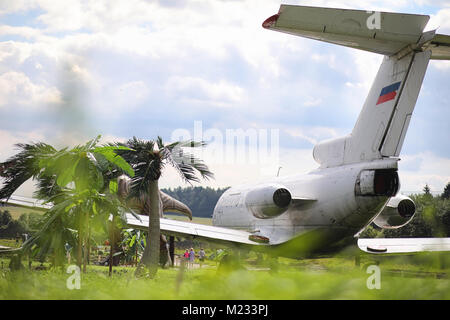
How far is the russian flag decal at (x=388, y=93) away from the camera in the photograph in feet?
38.4

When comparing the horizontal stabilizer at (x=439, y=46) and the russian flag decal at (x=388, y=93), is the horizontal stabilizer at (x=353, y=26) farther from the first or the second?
the russian flag decal at (x=388, y=93)

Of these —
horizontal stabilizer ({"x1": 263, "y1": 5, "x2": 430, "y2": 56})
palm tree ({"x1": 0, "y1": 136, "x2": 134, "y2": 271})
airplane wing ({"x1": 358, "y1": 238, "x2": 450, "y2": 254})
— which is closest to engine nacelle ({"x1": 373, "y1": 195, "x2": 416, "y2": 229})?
airplane wing ({"x1": 358, "y1": 238, "x2": 450, "y2": 254})

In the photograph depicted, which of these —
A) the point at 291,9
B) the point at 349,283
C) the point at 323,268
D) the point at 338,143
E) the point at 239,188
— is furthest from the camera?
the point at 239,188

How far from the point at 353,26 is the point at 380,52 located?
2.23m

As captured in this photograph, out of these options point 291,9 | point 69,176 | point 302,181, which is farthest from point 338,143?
point 69,176

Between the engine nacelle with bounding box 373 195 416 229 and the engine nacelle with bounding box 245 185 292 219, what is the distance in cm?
267

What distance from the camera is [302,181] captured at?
15484 mm

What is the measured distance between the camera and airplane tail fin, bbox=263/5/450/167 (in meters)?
8.84

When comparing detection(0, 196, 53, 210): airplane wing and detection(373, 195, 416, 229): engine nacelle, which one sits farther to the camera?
detection(373, 195, 416, 229): engine nacelle

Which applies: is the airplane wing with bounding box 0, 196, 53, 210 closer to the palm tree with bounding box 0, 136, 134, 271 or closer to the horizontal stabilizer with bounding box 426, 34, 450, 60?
the palm tree with bounding box 0, 136, 134, 271

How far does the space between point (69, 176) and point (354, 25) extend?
5804 millimetres

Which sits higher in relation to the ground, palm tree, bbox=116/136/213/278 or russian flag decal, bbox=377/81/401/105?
russian flag decal, bbox=377/81/401/105

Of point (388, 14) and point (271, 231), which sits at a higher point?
point (388, 14)
